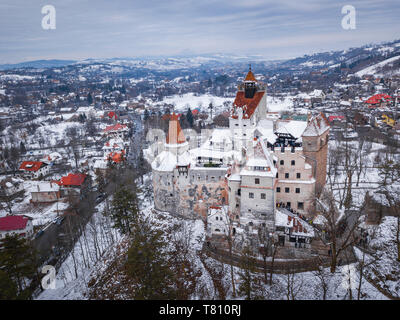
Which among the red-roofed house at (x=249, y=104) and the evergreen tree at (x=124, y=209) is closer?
the evergreen tree at (x=124, y=209)

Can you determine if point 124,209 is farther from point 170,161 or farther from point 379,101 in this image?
Answer: point 379,101

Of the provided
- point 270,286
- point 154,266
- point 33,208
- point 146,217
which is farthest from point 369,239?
point 33,208

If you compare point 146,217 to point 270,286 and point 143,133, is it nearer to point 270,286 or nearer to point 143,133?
point 270,286

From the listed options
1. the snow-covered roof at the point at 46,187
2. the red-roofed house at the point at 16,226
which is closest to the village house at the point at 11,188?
the snow-covered roof at the point at 46,187

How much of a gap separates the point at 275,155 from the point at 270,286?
15271 mm

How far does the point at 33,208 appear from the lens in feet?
171

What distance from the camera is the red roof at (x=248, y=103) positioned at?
42.5 m

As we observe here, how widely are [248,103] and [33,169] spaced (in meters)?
54.4

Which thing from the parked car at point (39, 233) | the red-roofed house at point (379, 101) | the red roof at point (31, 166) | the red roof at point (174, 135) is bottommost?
the parked car at point (39, 233)

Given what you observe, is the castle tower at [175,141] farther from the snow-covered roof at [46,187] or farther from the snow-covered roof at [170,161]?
the snow-covered roof at [46,187]

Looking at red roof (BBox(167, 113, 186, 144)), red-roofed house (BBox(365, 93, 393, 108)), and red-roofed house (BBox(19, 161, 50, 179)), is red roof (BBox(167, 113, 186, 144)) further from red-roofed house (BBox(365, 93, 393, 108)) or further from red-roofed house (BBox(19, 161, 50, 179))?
red-roofed house (BBox(365, 93, 393, 108))

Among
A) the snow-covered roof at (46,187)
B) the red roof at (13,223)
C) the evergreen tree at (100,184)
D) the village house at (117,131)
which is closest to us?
the red roof at (13,223)

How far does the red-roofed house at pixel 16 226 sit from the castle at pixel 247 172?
18.5 meters

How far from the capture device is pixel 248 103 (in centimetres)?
4391
